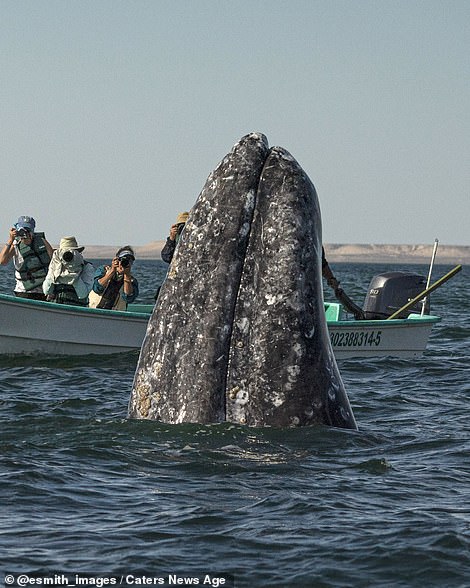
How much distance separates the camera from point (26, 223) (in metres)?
16.8

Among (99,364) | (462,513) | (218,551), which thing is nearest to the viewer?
(218,551)

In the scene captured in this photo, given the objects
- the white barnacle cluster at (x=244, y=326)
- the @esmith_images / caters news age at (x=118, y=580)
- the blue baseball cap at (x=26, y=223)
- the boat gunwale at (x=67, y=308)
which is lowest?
the @esmith_images / caters news age at (x=118, y=580)

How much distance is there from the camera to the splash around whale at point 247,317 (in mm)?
7434

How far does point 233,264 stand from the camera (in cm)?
762

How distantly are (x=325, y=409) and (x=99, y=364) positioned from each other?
9194mm

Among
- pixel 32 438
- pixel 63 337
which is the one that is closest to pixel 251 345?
pixel 32 438

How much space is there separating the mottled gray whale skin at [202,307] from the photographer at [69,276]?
8.83 m

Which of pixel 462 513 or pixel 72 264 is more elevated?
pixel 72 264

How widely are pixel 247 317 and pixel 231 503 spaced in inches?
54.9

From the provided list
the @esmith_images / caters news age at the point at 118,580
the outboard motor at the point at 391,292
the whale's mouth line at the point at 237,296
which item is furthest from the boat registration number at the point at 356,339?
the @esmith_images / caters news age at the point at 118,580

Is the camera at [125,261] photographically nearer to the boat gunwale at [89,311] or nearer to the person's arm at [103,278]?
the person's arm at [103,278]

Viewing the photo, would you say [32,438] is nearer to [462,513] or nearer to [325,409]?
[325,409]

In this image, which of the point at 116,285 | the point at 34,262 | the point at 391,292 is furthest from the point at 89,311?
the point at 391,292

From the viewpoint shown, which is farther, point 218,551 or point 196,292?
point 196,292
